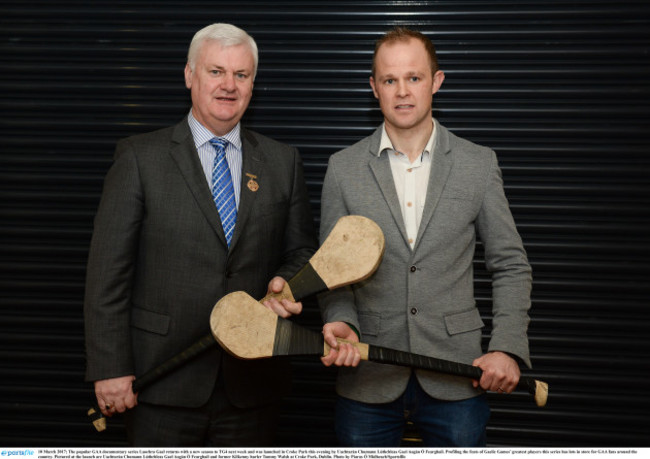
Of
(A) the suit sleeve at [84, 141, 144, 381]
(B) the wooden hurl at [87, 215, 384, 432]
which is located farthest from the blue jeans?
(A) the suit sleeve at [84, 141, 144, 381]

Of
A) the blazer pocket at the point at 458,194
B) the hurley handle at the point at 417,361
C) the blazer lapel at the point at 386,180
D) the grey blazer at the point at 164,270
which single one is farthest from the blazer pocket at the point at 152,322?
the blazer pocket at the point at 458,194

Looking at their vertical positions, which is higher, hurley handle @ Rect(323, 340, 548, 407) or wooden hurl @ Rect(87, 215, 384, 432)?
wooden hurl @ Rect(87, 215, 384, 432)

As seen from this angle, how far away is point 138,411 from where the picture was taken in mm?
1830

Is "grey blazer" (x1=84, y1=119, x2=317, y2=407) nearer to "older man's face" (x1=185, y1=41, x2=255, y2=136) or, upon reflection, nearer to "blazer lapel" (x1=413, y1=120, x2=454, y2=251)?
"older man's face" (x1=185, y1=41, x2=255, y2=136)

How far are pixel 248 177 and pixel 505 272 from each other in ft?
3.13

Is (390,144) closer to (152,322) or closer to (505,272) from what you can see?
(505,272)

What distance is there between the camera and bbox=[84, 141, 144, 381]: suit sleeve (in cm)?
174

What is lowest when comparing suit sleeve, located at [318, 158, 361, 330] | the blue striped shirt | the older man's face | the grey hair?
suit sleeve, located at [318, 158, 361, 330]

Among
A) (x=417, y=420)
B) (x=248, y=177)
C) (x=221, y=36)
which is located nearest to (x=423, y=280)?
(x=417, y=420)

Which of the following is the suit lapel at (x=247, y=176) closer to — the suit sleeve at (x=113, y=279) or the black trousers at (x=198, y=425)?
the suit sleeve at (x=113, y=279)

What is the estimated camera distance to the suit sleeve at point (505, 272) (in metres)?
1.70

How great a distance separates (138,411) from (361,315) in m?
0.84

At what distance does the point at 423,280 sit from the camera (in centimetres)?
173

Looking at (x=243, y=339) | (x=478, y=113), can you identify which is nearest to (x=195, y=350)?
(x=243, y=339)
